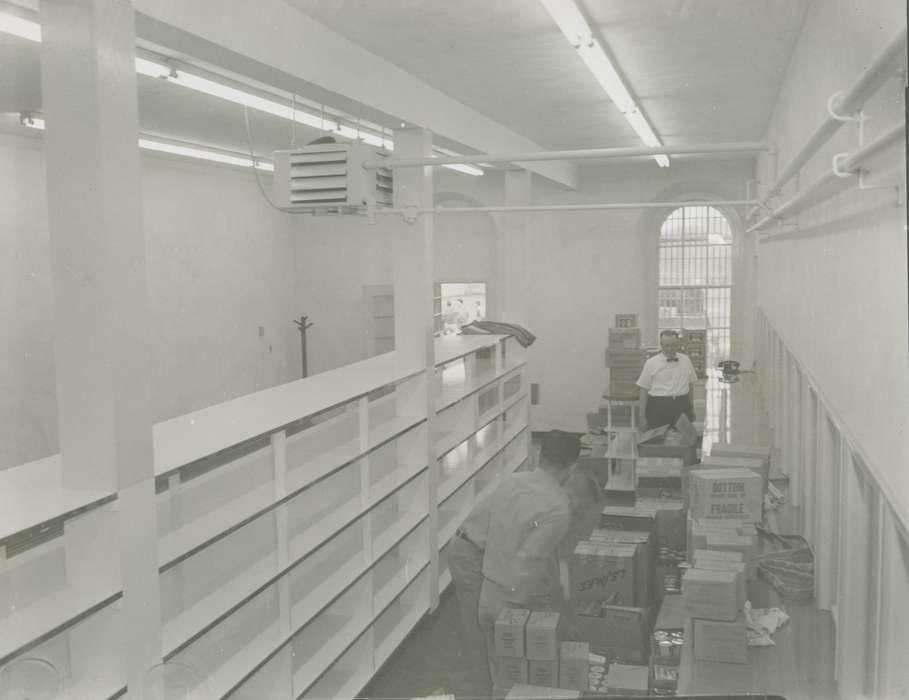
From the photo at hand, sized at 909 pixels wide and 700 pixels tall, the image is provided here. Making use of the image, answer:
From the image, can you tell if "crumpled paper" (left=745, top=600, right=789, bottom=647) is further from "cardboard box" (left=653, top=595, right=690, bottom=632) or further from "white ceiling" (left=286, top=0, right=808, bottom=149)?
"white ceiling" (left=286, top=0, right=808, bottom=149)

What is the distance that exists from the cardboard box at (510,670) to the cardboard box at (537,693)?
3.1 inches

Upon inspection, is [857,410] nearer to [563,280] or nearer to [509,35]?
[509,35]

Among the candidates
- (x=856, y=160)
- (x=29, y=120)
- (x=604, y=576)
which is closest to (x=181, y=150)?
(x=29, y=120)

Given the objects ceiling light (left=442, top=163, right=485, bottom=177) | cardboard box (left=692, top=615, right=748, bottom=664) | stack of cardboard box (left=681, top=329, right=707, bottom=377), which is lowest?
cardboard box (left=692, top=615, right=748, bottom=664)

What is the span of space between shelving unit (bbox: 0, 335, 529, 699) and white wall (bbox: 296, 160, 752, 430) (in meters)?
0.85

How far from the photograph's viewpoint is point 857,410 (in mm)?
2428

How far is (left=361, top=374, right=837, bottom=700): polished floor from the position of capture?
3.25 meters

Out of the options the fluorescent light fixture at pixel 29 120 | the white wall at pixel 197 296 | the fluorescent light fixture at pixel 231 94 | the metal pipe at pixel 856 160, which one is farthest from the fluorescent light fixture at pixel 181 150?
the metal pipe at pixel 856 160

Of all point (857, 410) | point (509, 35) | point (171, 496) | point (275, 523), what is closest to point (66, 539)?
point (171, 496)

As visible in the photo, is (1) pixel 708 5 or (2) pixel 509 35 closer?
(1) pixel 708 5

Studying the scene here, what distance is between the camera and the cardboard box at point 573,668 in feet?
12.8

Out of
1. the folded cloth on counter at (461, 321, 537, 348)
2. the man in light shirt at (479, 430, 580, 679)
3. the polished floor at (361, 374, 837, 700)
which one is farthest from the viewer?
the folded cloth on counter at (461, 321, 537, 348)

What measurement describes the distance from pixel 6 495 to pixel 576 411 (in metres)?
5.10

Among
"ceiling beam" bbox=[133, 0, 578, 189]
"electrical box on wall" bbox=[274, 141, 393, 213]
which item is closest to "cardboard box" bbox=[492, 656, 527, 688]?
"electrical box on wall" bbox=[274, 141, 393, 213]
